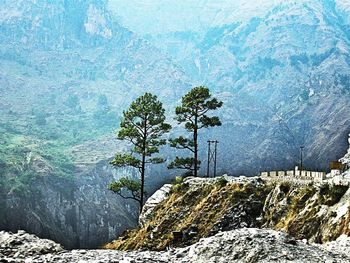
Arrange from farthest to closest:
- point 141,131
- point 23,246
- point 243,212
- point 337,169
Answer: point 141,131 < point 337,169 < point 243,212 < point 23,246

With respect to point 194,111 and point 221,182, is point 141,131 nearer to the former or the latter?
point 194,111

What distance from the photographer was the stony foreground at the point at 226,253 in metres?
25.9

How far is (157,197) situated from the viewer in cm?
6141

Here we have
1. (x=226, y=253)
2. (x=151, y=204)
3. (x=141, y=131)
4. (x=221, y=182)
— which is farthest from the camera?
(x=141, y=131)

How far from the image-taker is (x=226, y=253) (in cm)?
2650

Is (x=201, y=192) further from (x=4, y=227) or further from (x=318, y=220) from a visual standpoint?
(x=4, y=227)

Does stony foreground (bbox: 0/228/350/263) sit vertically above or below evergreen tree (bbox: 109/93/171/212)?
below

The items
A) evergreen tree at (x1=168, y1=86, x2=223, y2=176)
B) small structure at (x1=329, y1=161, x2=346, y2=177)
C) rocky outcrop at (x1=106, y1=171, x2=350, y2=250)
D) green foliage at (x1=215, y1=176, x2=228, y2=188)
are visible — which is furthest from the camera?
evergreen tree at (x1=168, y1=86, x2=223, y2=176)

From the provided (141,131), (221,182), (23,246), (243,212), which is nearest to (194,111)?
(141,131)

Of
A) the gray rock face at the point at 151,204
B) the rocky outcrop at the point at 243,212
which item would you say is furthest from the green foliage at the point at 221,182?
the gray rock face at the point at 151,204

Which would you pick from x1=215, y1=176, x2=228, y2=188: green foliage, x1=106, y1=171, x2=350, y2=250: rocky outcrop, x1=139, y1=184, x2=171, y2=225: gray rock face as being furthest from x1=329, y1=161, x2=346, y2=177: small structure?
x1=139, y1=184, x2=171, y2=225: gray rock face

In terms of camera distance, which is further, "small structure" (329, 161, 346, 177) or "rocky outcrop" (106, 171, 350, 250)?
"small structure" (329, 161, 346, 177)

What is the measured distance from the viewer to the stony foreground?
25.9m

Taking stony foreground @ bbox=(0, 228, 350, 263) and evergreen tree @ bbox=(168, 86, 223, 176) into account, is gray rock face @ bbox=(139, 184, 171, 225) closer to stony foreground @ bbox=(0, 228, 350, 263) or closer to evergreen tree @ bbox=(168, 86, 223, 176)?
evergreen tree @ bbox=(168, 86, 223, 176)
